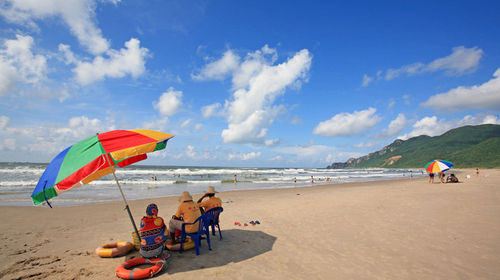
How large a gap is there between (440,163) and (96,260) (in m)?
23.6

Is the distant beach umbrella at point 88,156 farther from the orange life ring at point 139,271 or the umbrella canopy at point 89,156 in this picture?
the orange life ring at point 139,271

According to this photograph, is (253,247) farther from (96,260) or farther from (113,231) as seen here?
(113,231)

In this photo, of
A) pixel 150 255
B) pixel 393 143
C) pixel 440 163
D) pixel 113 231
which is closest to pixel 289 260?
pixel 150 255

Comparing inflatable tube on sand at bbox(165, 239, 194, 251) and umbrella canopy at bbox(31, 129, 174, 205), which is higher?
umbrella canopy at bbox(31, 129, 174, 205)

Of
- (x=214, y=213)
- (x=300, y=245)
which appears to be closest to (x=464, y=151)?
(x=300, y=245)

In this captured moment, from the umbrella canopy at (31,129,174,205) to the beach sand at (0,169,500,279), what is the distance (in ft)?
5.90

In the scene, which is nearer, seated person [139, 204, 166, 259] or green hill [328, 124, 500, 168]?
seated person [139, 204, 166, 259]

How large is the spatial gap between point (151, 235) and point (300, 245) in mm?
3419

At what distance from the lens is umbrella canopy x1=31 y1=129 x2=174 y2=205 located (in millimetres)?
3432

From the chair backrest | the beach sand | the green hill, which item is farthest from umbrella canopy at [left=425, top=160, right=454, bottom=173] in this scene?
the green hill

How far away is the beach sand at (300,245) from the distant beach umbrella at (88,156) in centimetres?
180

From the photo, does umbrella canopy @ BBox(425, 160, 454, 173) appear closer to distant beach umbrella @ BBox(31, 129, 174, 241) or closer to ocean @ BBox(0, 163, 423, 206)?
ocean @ BBox(0, 163, 423, 206)

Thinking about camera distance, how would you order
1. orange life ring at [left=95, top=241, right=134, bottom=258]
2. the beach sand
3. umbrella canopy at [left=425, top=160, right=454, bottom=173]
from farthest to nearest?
umbrella canopy at [left=425, top=160, right=454, bottom=173]
orange life ring at [left=95, top=241, right=134, bottom=258]
the beach sand

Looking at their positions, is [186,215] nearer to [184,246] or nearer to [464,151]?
[184,246]
